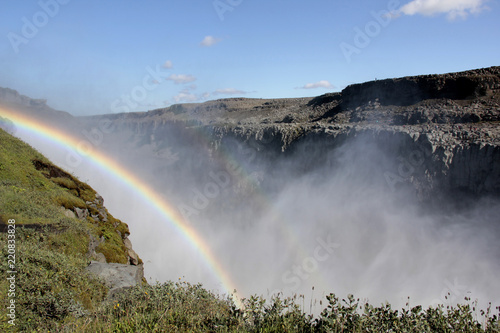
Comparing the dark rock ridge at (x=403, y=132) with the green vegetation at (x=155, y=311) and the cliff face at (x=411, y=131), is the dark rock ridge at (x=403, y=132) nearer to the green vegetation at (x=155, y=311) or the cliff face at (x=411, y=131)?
the cliff face at (x=411, y=131)

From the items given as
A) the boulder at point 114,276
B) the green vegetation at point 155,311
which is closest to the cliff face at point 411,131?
the green vegetation at point 155,311

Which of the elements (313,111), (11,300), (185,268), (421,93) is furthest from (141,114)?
(11,300)

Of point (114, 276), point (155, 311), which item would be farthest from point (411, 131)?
point (155, 311)

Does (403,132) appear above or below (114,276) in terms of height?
above

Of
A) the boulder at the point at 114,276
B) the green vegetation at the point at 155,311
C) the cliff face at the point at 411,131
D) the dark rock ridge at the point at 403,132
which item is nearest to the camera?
the green vegetation at the point at 155,311

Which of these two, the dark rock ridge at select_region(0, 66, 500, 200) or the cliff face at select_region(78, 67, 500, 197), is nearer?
the cliff face at select_region(78, 67, 500, 197)

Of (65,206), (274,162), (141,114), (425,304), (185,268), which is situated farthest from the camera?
(141,114)

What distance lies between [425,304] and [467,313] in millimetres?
25708

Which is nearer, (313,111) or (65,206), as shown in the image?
(65,206)

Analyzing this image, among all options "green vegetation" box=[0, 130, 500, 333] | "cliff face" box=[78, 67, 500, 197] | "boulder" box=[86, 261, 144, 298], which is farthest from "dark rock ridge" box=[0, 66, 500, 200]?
"boulder" box=[86, 261, 144, 298]

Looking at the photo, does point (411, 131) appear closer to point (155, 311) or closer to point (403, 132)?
point (403, 132)

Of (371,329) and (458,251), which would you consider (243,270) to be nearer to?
(458,251)

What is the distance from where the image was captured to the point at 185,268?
4353cm

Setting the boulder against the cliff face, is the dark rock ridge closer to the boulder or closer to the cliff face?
the cliff face
